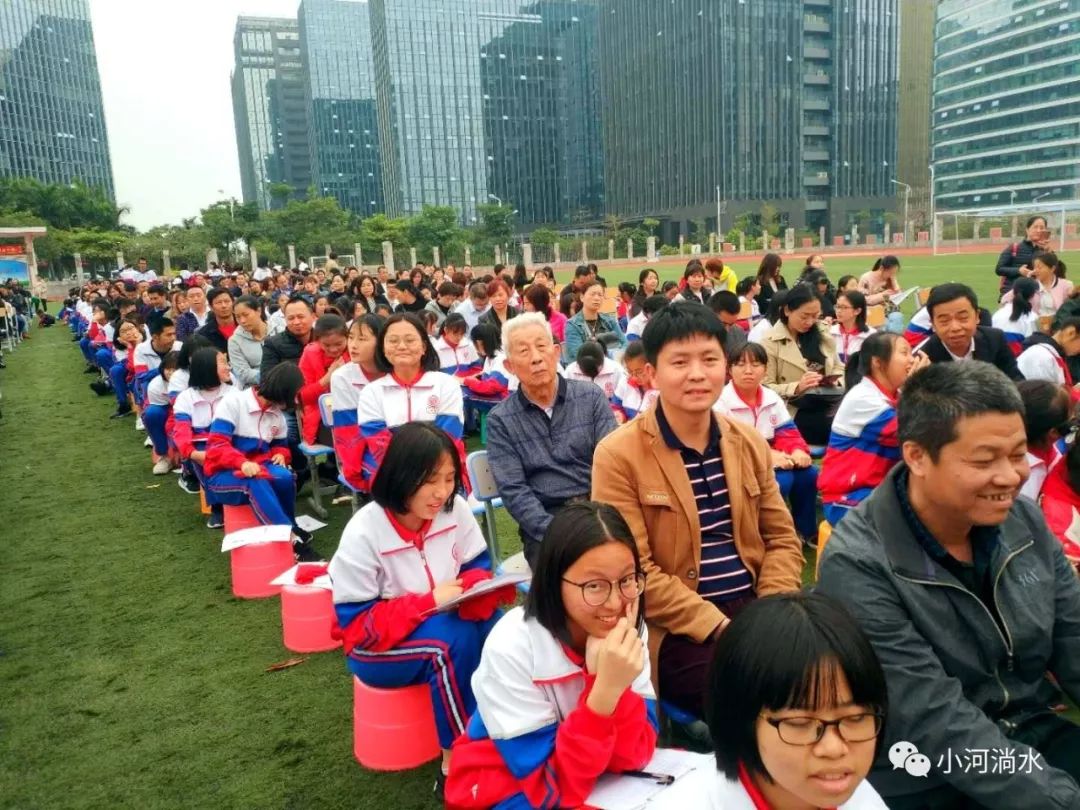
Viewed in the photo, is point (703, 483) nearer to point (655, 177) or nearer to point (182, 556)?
point (182, 556)

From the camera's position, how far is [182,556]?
5.24 meters

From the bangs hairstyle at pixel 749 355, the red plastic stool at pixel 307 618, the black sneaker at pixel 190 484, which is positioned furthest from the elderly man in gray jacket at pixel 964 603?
the black sneaker at pixel 190 484

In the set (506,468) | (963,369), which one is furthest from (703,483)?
(506,468)

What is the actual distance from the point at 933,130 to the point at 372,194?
63.3 metres

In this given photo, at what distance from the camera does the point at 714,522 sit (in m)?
2.45

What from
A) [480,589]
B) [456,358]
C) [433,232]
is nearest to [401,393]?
[480,589]

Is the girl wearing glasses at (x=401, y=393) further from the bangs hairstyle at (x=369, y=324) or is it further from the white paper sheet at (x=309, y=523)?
the white paper sheet at (x=309, y=523)

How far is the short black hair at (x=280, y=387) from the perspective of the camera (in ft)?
16.4

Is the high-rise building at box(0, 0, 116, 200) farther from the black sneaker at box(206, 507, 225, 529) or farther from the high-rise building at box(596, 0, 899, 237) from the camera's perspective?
the black sneaker at box(206, 507, 225, 529)

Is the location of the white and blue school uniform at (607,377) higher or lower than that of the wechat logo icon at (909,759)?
higher

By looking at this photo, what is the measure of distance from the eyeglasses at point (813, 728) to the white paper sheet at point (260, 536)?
3618 millimetres

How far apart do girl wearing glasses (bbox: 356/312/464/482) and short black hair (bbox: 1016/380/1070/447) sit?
9.11 feet

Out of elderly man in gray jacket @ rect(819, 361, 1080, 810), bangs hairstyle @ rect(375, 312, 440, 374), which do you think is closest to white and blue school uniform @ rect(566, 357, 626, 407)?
bangs hairstyle @ rect(375, 312, 440, 374)

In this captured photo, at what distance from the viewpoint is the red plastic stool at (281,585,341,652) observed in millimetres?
3748
